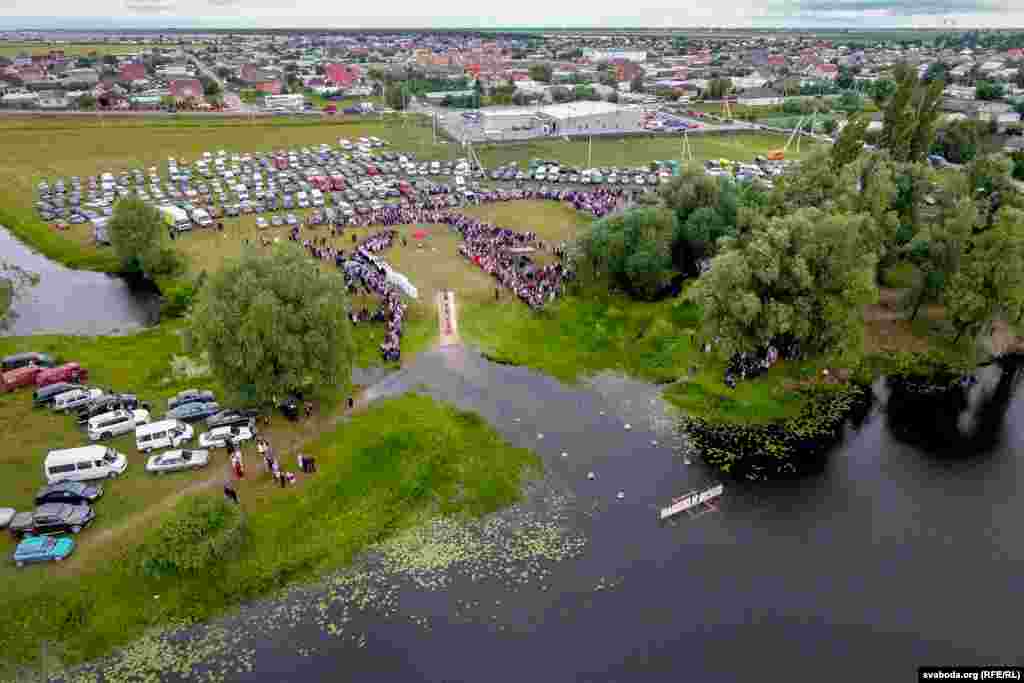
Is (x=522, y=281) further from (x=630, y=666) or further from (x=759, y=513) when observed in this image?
(x=630, y=666)

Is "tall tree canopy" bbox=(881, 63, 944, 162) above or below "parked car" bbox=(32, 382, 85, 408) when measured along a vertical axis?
above

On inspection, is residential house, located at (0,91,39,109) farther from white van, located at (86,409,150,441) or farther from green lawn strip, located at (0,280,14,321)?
white van, located at (86,409,150,441)

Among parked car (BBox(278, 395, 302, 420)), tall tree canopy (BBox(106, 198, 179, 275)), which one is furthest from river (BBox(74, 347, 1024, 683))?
tall tree canopy (BBox(106, 198, 179, 275))

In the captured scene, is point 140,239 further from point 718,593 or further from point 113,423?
point 718,593

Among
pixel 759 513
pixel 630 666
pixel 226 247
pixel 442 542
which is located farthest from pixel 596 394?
pixel 226 247

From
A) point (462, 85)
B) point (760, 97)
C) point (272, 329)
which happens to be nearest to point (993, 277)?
point (272, 329)

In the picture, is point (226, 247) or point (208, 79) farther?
point (208, 79)
